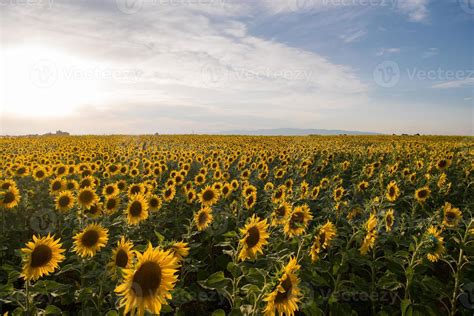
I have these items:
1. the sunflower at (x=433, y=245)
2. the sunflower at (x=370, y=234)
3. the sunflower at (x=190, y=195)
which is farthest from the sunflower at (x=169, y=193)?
the sunflower at (x=433, y=245)

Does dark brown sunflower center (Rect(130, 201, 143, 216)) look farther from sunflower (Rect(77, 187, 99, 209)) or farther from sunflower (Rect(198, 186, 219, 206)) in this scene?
sunflower (Rect(198, 186, 219, 206))

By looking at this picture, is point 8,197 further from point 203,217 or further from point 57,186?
point 203,217

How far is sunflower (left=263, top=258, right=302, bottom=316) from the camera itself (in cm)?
278

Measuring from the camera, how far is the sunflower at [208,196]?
7.70 meters

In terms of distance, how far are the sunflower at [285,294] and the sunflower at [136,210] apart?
3.73 m

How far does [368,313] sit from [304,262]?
5.01ft

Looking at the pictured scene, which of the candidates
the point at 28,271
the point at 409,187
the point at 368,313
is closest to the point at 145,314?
the point at 28,271

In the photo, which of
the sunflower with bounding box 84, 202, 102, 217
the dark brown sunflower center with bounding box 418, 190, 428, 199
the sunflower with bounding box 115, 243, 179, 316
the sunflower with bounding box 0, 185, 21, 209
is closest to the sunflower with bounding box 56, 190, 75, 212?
the sunflower with bounding box 84, 202, 102, 217

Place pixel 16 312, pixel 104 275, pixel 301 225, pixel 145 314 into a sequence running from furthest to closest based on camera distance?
pixel 301 225 < pixel 104 275 < pixel 16 312 < pixel 145 314

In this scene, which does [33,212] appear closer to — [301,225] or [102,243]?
[102,243]

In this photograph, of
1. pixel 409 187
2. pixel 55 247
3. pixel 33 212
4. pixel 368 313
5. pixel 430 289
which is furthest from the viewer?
pixel 409 187

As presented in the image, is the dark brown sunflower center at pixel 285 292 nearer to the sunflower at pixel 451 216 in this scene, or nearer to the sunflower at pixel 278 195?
the sunflower at pixel 278 195

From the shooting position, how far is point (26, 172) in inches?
376

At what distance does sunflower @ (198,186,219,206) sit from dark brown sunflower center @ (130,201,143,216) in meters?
1.90
